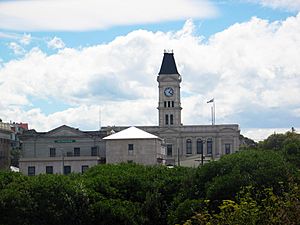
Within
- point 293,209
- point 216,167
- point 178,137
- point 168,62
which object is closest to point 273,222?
point 293,209

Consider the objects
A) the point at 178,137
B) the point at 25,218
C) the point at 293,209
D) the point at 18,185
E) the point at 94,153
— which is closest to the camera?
the point at 293,209

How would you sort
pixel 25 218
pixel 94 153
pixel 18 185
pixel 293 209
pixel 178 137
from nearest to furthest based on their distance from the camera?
pixel 293 209 < pixel 25 218 < pixel 18 185 < pixel 94 153 < pixel 178 137

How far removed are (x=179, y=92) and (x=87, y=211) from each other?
101104 mm

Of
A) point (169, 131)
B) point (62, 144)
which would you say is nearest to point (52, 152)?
point (62, 144)

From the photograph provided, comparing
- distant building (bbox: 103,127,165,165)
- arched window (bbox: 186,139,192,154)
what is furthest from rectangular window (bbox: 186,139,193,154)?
distant building (bbox: 103,127,165,165)

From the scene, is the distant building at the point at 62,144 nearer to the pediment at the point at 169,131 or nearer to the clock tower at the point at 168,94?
the pediment at the point at 169,131

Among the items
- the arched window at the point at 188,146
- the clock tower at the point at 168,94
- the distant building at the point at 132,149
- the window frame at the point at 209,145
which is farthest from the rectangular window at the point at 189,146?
the distant building at the point at 132,149

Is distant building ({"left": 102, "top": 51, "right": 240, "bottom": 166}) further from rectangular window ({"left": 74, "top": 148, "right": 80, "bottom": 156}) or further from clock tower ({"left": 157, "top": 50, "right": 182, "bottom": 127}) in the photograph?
rectangular window ({"left": 74, "top": 148, "right": 80, "bottom": 156})

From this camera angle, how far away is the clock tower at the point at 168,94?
138 meters

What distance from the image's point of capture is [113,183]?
145 feet

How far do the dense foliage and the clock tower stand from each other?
301 ft

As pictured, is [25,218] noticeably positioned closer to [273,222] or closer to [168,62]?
[273,222]

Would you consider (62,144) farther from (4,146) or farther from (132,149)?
(132,149)

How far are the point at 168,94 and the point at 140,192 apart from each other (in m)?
96.6
